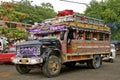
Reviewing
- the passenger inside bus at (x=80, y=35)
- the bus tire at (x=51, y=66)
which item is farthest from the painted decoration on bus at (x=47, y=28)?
the bus tire at (x=51, y=66)

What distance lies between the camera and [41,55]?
10.8 metres

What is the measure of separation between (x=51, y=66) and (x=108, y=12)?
79.4 feet

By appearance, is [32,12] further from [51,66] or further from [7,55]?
[51,66]

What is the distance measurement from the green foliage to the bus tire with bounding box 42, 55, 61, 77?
23840mm

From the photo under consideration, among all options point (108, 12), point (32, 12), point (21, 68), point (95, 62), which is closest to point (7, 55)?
point (21, 68)

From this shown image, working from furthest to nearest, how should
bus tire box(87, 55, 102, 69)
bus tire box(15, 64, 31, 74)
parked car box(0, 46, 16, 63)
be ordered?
parked car box(0, 46, 16, 63) < bus tire box(87, 55, 102, 69) < bus tire box(15, 64, 31, 74)

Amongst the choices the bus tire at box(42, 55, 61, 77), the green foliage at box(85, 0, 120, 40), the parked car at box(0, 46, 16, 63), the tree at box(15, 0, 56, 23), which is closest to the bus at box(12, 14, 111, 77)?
the bus tire at box(42, 55, 61, 77)

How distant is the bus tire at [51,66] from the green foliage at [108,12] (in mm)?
23840

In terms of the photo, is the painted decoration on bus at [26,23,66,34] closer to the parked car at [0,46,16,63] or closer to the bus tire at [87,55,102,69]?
the parked car at [0,46,16,63]

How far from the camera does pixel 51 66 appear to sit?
36.5ft

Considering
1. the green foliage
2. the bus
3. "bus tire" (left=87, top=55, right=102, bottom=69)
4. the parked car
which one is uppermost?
the green foliage

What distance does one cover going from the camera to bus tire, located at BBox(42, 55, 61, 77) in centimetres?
Result: 1078

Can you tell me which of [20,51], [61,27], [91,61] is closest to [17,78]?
[20,51]

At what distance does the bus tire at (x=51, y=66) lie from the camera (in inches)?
424
